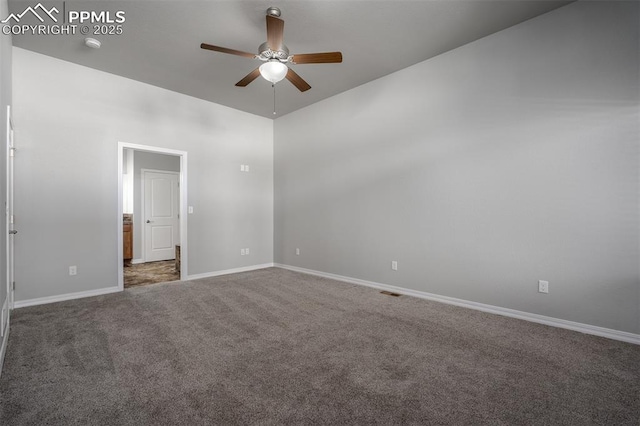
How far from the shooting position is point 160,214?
6.87 meters

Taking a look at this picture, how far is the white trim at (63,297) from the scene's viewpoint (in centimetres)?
342

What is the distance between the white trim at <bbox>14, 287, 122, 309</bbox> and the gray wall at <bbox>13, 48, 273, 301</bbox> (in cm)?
5

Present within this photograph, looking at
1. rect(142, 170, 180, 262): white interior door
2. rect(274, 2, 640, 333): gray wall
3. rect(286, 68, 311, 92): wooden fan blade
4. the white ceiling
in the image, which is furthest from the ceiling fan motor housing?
rect(142, 170, 180, 262): white interior door

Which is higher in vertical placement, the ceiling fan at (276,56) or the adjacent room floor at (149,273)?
the ceiling fan at (276,56)

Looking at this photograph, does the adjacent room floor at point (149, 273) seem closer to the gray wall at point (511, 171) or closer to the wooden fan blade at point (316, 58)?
the gray wall at point (511, 171)

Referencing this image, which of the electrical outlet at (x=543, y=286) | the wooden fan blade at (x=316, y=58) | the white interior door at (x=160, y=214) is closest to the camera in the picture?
the wooden fan blade at (x=316, y=58)

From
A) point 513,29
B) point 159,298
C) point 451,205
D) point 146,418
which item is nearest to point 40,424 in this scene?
point 146,418

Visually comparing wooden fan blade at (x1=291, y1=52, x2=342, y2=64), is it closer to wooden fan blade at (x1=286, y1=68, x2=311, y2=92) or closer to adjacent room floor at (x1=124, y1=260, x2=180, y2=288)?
wooden fan blade at (x1=286, y1=68, x2=311, y2=92)

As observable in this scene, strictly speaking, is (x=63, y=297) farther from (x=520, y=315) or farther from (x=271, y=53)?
(x=520, y=315)

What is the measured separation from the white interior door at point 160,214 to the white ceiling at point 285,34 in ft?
10.2

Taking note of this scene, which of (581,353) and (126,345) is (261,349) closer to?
(126,345)

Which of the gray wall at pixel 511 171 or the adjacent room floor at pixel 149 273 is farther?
the adjacent room floor at pixel 149 273

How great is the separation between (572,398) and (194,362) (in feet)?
8.22

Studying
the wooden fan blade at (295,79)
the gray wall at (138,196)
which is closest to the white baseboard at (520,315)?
the wooden fan blade at (295,79)
